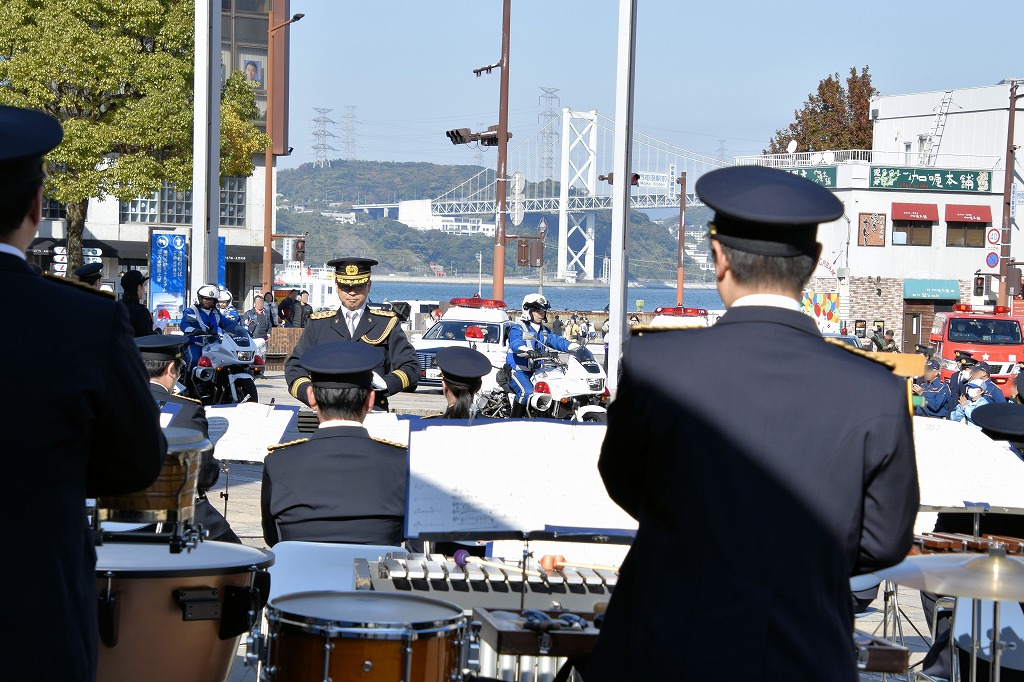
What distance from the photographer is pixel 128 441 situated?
8.82 feet

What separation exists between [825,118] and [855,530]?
7965cm

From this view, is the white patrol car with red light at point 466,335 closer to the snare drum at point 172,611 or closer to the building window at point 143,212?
the snare drum at point 172,611

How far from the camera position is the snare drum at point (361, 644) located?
337 centimetres

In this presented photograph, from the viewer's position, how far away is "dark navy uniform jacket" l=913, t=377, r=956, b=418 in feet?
56.9

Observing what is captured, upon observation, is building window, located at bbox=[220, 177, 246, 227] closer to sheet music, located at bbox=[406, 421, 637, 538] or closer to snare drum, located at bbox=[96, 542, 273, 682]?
sheet music, located at bbox=[406, 421, 637, 538]

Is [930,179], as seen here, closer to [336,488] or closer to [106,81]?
[106,81]

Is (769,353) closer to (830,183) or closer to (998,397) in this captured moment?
(998,397)

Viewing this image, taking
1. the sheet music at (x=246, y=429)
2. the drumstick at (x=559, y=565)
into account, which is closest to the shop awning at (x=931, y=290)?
the sheet music at (x=246, y=429)

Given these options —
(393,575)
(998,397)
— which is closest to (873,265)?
(998,397)

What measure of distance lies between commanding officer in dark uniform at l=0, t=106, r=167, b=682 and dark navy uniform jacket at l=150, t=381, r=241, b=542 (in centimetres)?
271

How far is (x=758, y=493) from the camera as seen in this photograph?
2.59 meters

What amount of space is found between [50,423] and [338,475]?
2491 mm

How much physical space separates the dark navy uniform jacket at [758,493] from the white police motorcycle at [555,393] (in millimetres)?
13831

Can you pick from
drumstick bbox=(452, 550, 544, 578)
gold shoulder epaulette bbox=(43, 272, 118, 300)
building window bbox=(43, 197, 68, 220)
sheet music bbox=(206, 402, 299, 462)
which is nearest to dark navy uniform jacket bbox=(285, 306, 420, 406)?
sheet music bbox=(206, 402, 299, 462)
